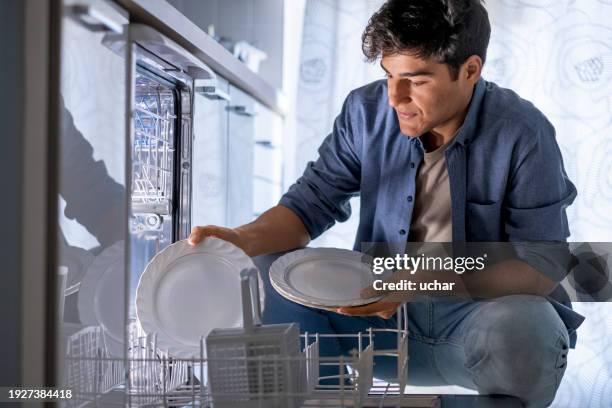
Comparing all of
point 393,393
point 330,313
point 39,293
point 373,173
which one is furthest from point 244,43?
point 39,293

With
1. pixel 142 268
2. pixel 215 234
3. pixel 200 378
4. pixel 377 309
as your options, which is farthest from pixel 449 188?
pixel 200 378

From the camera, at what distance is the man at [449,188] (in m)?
1.44

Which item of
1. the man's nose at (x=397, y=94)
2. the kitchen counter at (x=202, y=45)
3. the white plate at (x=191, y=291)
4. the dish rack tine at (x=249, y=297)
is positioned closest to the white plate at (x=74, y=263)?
the white plate at (x=191, y=291)

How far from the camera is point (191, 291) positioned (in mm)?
1286

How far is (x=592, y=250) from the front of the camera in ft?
5.16

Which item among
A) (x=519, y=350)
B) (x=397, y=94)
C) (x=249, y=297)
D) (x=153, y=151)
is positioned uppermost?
(x=397, y=94)

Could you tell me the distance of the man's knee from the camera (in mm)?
1354

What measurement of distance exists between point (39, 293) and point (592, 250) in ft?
3.34

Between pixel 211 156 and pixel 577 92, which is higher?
pixel 577 92

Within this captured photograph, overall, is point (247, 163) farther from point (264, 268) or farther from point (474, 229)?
point (474, 229)

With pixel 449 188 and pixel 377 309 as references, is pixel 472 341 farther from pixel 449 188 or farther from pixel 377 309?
pixel 449 188

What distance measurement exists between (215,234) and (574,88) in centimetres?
79

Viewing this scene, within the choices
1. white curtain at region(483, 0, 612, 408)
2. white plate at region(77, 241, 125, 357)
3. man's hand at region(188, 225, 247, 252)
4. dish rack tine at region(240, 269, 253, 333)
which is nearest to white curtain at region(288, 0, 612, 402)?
white curtain at region(483, 0, 612, 408)

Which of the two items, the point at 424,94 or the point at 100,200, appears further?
the point at 424,94
